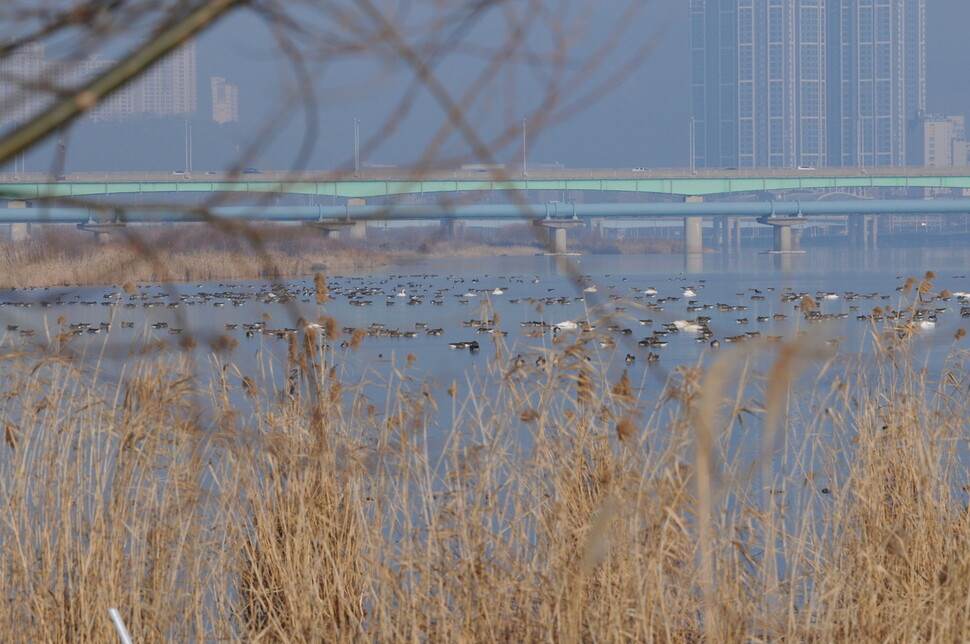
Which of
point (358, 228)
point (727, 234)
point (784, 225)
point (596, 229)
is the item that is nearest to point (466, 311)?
point (358, 228)

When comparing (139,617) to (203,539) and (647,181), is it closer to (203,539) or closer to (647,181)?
(203,539)

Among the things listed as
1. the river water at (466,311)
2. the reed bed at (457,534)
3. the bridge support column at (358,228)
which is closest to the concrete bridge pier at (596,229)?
the river water at (466,311)

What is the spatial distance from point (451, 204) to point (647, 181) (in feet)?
215

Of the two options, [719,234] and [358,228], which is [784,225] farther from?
[358,228]

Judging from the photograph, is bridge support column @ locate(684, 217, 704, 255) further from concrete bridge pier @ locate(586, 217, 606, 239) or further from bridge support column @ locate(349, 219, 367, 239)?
bridge support column @ locate(349, 219, 367, 239)

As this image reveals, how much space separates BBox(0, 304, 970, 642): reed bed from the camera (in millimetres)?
3242

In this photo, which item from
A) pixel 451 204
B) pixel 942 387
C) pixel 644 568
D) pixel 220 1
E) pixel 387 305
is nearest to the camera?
pixel 220 1

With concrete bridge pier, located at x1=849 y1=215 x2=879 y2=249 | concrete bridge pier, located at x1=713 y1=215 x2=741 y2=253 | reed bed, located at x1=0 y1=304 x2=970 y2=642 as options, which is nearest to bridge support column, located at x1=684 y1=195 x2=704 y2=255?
concrete bridge pier, located at x1=713 y1=215 x2=741 y2=253

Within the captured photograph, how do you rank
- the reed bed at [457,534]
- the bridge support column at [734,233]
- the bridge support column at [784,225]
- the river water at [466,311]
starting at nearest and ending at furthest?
1. the reed bed at [457,534]
2. the river water at [466,311]
3. the bridge support column at [784,225]
4. the bridge support column at [734,233]

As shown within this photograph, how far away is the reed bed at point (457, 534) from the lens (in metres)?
3.24

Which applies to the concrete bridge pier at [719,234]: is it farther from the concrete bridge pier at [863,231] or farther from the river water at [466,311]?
the river water at [466,311]

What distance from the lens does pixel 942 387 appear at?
5.10 meters

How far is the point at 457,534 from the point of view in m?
3.56

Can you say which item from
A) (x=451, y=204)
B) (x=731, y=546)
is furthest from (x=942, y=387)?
(x=451, y=204)
